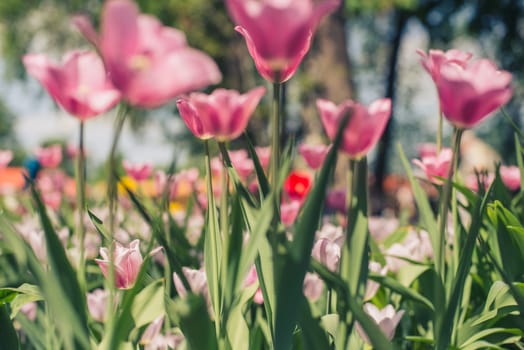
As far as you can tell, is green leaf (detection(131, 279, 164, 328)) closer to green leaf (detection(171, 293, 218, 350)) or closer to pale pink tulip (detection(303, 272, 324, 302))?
green leaf (detection(171, 293, 218, 350))

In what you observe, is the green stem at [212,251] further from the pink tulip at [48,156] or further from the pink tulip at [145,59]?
the pink tulip at [48,156]

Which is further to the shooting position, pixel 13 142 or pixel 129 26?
pixel 13 142

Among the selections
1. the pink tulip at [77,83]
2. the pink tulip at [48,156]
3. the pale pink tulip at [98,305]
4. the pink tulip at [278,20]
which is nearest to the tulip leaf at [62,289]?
the pink tulip at [77,83]

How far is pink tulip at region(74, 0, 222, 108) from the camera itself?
1.96 ft

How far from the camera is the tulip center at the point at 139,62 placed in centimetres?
62

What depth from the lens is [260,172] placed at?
0.94 meters

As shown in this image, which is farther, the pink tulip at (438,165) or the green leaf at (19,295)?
the pink tulip at (438,165)

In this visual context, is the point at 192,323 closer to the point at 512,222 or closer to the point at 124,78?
the point at 124,78

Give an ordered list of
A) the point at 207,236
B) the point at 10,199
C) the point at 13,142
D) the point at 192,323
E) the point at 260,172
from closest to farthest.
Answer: the point at 192,323, the point at 260,172, the point at 207,236, the point at 10,199, the point at 13,142

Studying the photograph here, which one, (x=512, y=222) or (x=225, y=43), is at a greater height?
(x=512, y=222)

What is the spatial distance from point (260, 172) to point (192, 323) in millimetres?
297

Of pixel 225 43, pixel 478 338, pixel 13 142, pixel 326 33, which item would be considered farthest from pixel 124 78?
pixel 13 142

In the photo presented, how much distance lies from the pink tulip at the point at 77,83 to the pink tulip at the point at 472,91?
0.44m

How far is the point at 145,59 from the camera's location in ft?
2.07
